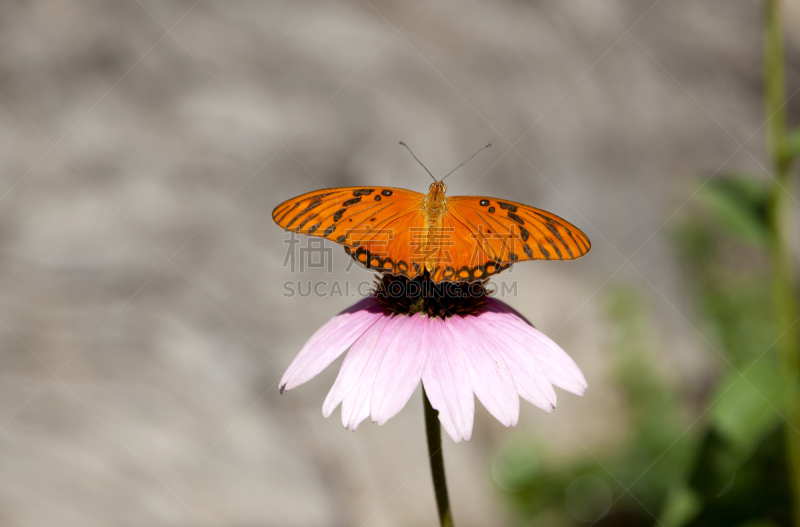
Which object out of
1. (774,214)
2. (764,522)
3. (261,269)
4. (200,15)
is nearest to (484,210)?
(774,214)

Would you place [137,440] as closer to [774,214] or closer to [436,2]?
[774,214]

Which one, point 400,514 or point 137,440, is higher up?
point 137,440

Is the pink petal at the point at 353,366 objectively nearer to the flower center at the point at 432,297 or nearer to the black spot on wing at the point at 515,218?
the flower center at the point at 432,297

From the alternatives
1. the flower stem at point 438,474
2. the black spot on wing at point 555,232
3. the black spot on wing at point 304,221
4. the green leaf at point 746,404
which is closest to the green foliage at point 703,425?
the green leaf at point 746,404

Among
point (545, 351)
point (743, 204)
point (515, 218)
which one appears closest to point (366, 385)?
point (545, 351)

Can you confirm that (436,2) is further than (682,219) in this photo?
No

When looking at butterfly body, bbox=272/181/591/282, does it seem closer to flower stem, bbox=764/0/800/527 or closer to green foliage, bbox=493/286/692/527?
flower stem, bbox=764/0/800/527
